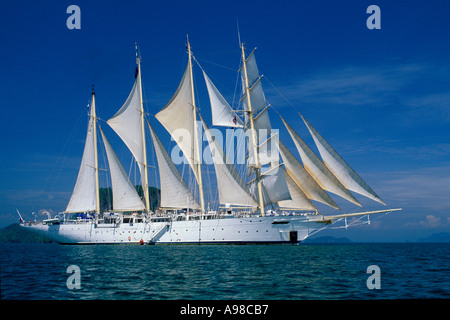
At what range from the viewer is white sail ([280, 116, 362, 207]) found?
150 ft

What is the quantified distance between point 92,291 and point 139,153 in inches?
1813

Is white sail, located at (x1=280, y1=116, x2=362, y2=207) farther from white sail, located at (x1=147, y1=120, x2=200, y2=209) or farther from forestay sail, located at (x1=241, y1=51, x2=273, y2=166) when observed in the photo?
white sail, located at (x1=147, y1=120, x2=200, y2=209)

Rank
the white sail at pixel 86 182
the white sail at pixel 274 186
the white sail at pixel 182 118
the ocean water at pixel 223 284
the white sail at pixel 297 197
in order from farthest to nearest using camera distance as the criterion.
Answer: the white sail at pixel 86 182 → the white sail at pixel 182 118 → the white sail at pixel 274 186 → the white sail at pixel 297 197 → the ocean water at pixel 223 284

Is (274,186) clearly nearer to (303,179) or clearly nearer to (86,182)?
(303,179)

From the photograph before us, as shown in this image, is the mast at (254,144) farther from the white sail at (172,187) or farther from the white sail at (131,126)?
the white sail at (131,126)

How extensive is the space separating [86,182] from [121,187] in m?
6.69

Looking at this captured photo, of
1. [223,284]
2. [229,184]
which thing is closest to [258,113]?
[229,184]

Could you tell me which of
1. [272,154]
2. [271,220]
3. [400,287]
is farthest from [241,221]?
[400,287]

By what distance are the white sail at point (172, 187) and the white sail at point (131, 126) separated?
5.62 metres

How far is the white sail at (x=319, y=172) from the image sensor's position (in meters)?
45.7

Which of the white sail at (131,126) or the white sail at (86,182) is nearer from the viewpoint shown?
→ the white sail at (131,126)

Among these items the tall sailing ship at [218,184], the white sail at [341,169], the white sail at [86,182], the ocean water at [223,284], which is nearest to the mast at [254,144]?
the tall sailing ship at [218,184]

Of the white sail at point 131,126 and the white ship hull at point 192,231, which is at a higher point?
the white sail at point 131,126

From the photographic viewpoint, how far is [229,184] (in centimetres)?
5269
